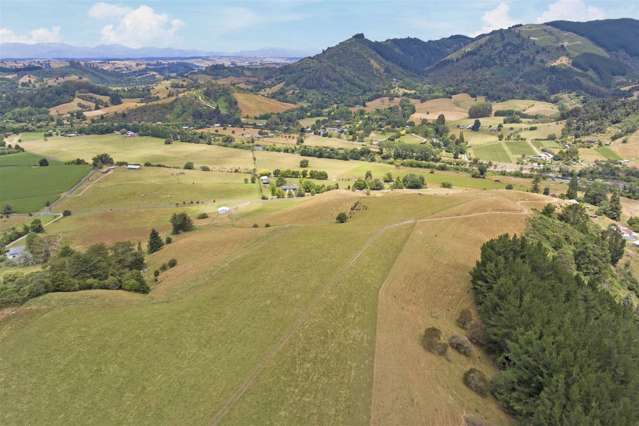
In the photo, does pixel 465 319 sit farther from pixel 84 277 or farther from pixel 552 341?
pixel 84 277

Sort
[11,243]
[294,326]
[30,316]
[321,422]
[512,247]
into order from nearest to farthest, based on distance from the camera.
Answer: [321,422] < [294,326] < [30,316] < [512,247] < [11,243]

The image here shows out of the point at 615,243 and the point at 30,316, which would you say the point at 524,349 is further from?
the point at 615,243

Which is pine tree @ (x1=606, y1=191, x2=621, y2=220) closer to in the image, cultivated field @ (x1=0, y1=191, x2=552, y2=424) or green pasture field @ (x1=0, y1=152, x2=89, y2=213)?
cultivated field @ (x1=0, y1=191, x2=552, y2=424)

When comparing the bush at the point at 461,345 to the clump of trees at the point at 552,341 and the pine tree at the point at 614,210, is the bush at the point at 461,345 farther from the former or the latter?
the pine tree at the point at 614,210

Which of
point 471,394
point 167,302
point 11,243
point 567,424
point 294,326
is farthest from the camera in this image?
point 11,243

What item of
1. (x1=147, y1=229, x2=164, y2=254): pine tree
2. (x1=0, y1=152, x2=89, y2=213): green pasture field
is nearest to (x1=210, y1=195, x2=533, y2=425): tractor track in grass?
(x1=147, y1=229, x2=164, y2=254): pine tree

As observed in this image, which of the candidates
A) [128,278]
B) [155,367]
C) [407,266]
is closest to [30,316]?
[128,278]
